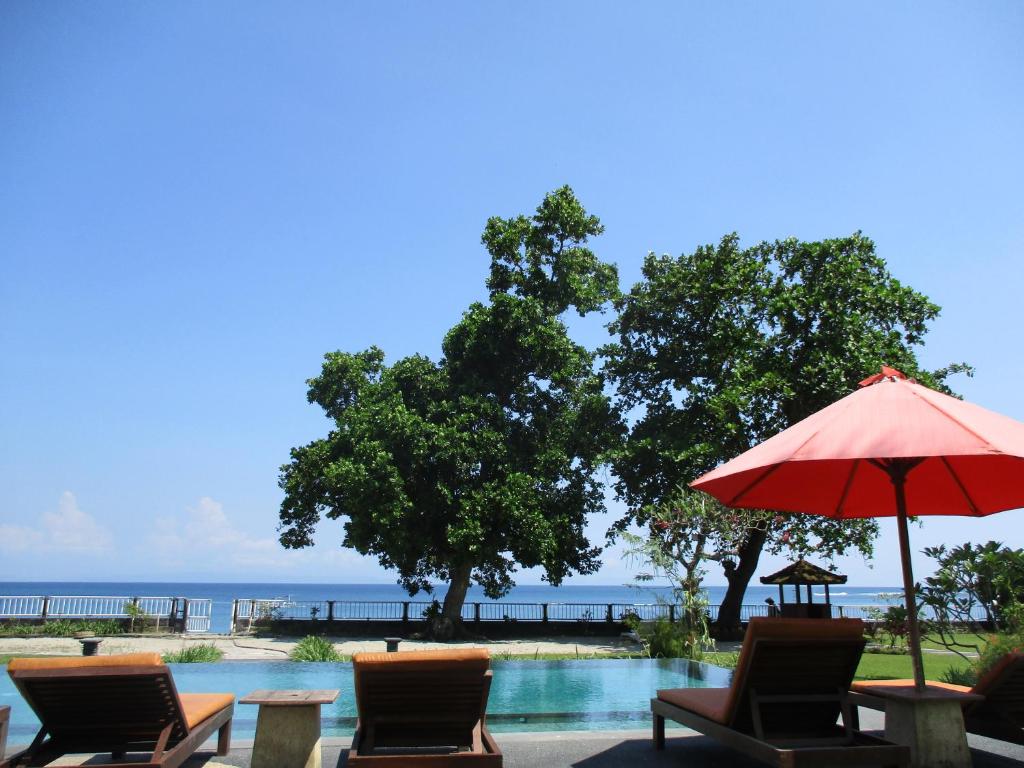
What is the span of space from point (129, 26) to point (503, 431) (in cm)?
1426

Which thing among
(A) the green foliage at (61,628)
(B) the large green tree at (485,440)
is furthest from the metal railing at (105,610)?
(B) the large green tree at (485,440)

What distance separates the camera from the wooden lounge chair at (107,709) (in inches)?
146

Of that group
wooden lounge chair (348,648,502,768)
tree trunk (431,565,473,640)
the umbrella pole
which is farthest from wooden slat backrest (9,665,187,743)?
tree trunk (431,565,473,640)

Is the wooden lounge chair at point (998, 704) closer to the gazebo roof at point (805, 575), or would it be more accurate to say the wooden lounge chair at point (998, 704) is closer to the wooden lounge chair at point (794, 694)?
the wooden lounge chair at point (794, 694)

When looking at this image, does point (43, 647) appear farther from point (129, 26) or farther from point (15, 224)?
point (129, 26)

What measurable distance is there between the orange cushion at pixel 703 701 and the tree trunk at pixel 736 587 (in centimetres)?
1691

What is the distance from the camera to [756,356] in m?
19.1

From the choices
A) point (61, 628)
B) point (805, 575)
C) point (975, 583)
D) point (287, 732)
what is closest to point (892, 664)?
point (805, 575)

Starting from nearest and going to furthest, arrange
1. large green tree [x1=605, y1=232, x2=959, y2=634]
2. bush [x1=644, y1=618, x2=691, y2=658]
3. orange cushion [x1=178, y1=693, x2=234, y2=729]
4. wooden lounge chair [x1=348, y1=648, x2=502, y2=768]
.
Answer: wooden lounge chair [x1=348, y1=648, x2=502, y2=768]
orange cushion [x1=178, y1=693, x2=234, y2=729]
bush [x1=644, y1=618, x2=691, y2=658]
large green tree [x1=605, y1=232, x2=959, y2=634]

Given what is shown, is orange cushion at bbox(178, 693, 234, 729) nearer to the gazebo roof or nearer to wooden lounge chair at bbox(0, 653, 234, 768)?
wooden lounge chair at bbox(0, 653, 234, 768)

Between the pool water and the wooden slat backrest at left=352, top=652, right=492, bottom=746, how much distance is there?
233 cm

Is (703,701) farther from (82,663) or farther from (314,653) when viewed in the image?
(314,653)

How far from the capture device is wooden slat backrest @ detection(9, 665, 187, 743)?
12.1ft

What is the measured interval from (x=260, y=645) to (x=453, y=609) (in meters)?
5.96
